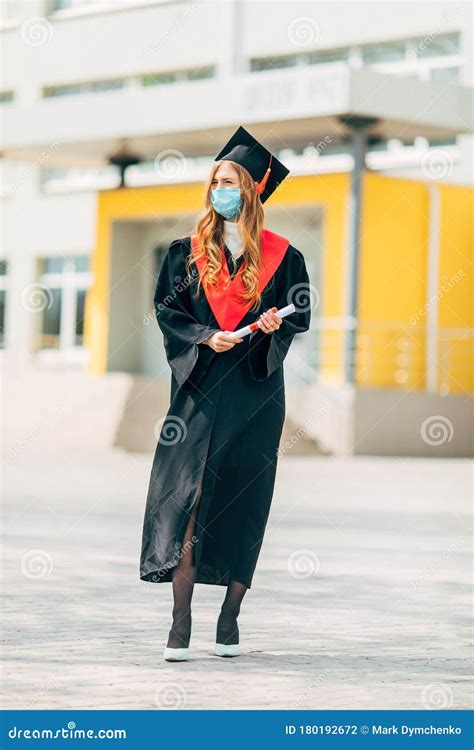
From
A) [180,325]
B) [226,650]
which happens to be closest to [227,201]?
[180,325]

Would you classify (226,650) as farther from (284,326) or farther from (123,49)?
(123,49)

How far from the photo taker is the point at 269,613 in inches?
290

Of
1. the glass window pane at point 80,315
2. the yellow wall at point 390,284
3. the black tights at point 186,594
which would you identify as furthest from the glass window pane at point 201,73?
the black tights at point 186,594

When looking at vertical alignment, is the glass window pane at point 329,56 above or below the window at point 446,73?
above

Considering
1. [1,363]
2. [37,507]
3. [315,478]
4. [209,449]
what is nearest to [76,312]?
[1,363]

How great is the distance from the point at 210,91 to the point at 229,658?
69.0 ft

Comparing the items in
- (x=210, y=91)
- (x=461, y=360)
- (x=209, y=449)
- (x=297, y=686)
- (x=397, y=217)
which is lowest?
(x=297, y=686)

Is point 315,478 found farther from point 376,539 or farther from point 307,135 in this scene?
point 307,135

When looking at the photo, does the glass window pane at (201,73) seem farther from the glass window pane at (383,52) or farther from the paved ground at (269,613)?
the paved ground at (269,613)

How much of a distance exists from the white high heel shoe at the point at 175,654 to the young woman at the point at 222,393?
19 mm

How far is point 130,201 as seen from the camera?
30.4 metres

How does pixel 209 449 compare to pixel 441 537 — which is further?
pixel 441 537

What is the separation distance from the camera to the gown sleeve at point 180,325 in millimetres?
5963

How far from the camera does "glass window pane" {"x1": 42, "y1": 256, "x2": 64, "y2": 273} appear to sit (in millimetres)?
37844
